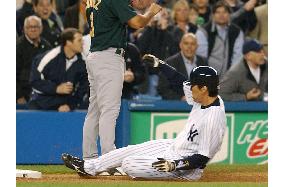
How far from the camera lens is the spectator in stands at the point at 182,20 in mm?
16156

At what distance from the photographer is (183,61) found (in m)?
14.5

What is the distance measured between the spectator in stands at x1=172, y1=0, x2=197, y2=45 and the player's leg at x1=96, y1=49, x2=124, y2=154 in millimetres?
6122

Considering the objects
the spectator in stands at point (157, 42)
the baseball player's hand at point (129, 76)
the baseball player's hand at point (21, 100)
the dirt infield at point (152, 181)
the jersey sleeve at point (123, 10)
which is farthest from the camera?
the spectator in stands at point (157, 42)

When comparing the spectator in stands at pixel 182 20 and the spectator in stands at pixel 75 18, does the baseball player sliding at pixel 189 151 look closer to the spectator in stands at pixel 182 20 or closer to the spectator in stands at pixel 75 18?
the spectator in stands at pixel 182 20

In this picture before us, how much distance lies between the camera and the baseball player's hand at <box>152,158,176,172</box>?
9.11 m

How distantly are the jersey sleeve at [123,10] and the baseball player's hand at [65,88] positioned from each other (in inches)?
141

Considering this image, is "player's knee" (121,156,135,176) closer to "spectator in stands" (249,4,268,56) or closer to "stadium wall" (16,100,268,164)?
"stadium wall" (16,100,268,164)

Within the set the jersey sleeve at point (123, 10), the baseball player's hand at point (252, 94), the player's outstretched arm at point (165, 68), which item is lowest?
the baseball player's hand at point (252, 94)

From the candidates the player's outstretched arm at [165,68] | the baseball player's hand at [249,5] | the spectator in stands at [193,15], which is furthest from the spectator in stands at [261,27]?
the player's outstretched arm at [165,68]

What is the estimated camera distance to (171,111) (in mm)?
13430

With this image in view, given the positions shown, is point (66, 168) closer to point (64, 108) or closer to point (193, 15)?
point (64, 108)

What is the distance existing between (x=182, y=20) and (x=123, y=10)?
6662 mm

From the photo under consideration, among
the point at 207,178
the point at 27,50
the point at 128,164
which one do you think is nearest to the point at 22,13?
the point at 27,50
